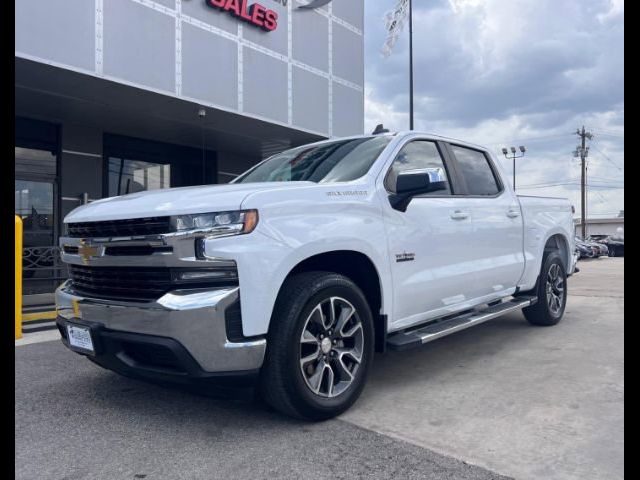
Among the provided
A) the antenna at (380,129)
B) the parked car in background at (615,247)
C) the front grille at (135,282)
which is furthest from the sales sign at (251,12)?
the parked car in background at (615,247)

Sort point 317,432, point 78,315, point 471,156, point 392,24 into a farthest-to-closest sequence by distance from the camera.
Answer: point 392,24 → point 471,156 → point 78,315 → point 317,432

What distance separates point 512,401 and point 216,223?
2318 mm

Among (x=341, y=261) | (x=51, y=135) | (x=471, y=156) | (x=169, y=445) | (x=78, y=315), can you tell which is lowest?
(x=169, y=445)

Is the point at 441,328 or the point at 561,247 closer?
the point at 441,328

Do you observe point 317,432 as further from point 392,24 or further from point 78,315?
point 392,24

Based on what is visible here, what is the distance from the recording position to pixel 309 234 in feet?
10.3

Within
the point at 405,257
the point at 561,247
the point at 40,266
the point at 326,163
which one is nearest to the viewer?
the point at 405,257

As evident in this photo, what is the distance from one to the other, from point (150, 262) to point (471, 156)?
345cm

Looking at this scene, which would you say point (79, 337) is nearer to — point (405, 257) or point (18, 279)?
point (405, 257)

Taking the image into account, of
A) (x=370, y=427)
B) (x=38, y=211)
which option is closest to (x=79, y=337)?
(x=370, y=427)

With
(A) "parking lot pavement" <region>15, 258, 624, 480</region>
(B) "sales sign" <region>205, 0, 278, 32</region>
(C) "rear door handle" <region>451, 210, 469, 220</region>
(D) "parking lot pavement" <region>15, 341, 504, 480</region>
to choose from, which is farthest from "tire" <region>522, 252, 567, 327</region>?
(B) "sales sign" <region>205, 0, 278, 32</region>

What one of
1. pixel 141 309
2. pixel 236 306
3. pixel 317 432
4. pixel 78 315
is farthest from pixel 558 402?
pixel 78 315

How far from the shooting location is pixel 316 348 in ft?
10.6

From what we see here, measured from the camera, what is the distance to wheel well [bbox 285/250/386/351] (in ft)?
11.4
